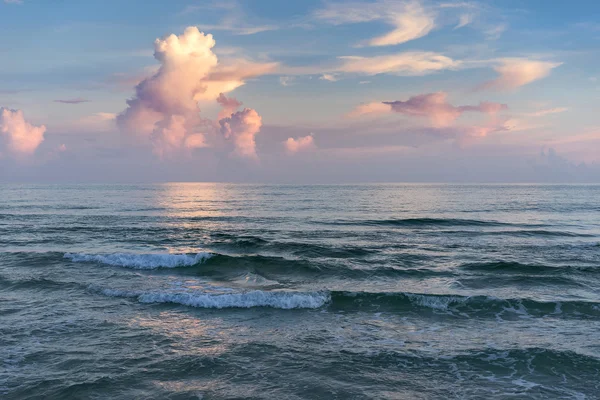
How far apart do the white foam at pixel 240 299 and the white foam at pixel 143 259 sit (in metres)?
7.49

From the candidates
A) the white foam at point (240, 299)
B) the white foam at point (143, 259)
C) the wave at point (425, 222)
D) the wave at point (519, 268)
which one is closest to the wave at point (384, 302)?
the white foam at point (240, 299)

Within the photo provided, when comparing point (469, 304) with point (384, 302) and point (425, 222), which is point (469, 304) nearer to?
point (384, 302)

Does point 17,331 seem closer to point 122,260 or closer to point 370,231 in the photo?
point 122,260

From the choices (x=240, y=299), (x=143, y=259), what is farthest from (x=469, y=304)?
(x=143, y=259)

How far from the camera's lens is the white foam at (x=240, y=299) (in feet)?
58.7

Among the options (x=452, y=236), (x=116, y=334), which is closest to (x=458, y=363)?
(x=116, y=334)

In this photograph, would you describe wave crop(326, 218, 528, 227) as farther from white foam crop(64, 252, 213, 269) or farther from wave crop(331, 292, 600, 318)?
wave crop(331, 292, 600, 318)

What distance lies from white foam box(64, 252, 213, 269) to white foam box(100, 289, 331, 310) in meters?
7.49

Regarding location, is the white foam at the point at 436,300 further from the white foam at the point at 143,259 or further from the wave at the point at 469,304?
the white foam at the point at 143,259

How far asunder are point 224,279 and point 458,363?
1481 centimetres

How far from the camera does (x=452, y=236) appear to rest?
126 ft

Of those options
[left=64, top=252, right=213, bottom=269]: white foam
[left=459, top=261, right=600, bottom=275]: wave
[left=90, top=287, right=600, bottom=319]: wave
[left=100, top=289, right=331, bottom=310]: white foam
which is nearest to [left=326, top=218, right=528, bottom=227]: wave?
[left=459, top=261, right=600, bottom=275]: wave

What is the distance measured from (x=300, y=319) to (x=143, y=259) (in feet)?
50.1

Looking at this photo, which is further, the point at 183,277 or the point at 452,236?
the point at 452,236
